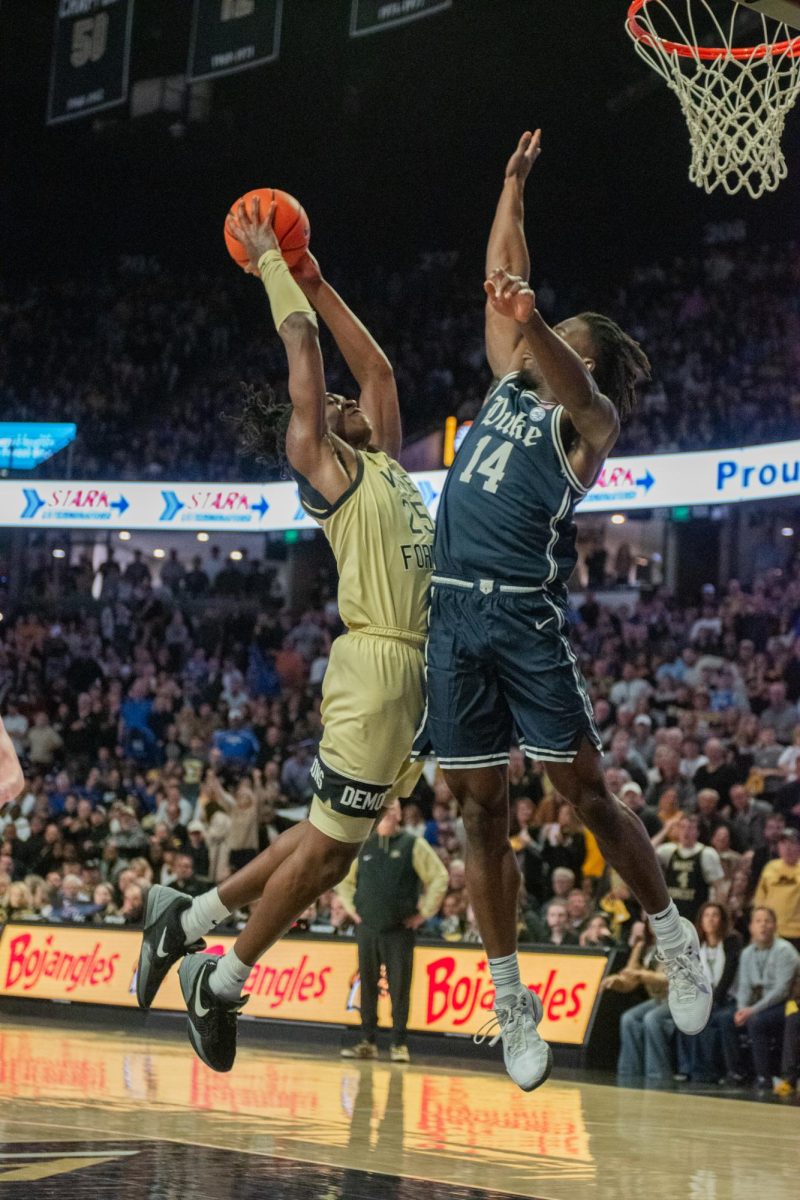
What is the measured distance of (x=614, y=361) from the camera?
198 inches

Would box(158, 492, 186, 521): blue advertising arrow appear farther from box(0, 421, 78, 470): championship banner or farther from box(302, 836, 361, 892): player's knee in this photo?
box(302, 836, 361, 892): player's knee

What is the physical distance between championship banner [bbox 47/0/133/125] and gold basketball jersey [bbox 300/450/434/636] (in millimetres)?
8793

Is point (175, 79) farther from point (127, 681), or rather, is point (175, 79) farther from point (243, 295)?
point (127, 681)

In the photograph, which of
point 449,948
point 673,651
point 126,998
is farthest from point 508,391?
point 673,651

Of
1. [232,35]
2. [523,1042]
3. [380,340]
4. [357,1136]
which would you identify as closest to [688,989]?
[523,1042]

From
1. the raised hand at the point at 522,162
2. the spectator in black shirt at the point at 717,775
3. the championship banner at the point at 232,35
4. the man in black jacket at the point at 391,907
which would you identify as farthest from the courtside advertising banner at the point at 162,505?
the raised hand at the point at 522,162

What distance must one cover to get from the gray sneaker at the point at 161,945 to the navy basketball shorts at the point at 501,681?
126 cm

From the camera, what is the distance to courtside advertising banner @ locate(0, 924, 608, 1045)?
426 inches

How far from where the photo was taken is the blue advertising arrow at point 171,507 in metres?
22.6

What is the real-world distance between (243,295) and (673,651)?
1364 cm

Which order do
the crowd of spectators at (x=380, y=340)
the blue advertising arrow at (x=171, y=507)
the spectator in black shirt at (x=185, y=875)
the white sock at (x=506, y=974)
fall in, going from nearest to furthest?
1. the white sock at (x=506, y=974)
2. the spectator in black shirt at (x=185, y=875)
3. the crowd of spectators at (x=380, y=340)
4. the blue advertising arrow at (x=171, y=507)

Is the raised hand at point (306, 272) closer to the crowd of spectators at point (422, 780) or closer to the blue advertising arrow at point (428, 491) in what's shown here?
the crowd of spectators at point (422, 780)

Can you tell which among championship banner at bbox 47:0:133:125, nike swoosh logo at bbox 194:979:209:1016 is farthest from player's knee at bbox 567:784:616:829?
championship banner at bbox 47:0:133:125

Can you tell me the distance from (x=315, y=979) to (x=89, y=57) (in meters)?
7.95
